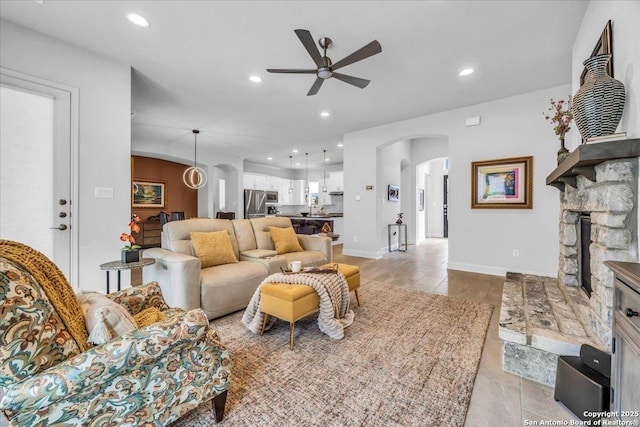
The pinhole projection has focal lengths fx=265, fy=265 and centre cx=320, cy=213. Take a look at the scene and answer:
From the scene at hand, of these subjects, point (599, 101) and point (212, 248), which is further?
point (212, 248)

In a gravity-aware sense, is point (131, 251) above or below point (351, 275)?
above

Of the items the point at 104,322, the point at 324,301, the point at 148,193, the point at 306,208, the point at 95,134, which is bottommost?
the point at 324,301

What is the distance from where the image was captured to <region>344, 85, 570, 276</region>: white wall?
3816mm

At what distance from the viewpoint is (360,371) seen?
1.77 metres

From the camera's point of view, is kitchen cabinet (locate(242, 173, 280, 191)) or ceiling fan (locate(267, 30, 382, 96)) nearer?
ceiling fan (locate(267, 30, 382, 96))

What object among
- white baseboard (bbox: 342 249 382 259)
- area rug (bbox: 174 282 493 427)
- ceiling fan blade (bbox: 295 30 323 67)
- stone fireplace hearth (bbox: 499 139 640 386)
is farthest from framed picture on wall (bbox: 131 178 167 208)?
stone fireplace hearth (bbox: 499 139 640 386)

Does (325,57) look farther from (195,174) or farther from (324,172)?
(324,172)

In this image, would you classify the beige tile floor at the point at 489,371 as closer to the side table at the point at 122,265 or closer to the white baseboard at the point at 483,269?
the white baseboard at the point at 483,269

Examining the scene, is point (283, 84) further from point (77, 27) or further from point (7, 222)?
point (7, 222)

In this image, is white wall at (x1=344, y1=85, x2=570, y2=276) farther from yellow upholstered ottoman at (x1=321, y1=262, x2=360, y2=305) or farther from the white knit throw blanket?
the white knit throw blanket

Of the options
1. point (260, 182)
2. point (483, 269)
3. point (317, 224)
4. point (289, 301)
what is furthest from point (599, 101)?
point (260, 182)

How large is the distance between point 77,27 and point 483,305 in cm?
494

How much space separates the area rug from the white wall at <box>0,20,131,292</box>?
63.0 inches

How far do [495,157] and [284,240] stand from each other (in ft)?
11.6
